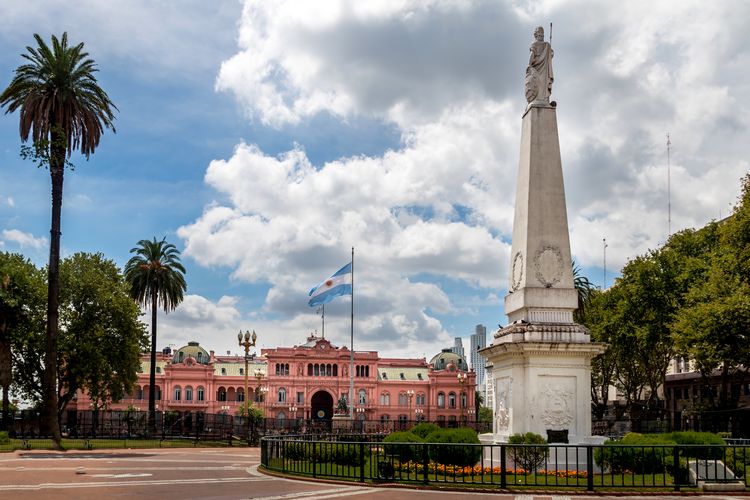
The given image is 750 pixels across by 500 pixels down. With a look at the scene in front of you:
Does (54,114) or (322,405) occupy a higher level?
(54,114)

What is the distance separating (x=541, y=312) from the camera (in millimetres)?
23250

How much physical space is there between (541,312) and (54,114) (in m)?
24.7

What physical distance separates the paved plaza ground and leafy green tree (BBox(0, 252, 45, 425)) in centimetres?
1901

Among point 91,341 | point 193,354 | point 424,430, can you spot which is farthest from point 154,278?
point 193,354

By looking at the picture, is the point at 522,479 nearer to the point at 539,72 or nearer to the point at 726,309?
the point at 539,72

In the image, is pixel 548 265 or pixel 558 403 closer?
pixel 558 403

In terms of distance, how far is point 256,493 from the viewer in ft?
56.0

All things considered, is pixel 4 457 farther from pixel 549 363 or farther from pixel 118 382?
pixel 118 382

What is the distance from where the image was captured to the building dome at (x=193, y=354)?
394ft

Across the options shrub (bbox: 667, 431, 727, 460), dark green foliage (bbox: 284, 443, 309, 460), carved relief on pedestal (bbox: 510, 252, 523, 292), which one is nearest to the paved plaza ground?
dark green foliage (bbox: 284, 443, 309, 460)

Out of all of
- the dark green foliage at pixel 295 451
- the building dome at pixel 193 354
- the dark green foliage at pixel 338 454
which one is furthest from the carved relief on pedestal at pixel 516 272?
the building dome at pixel 193 354

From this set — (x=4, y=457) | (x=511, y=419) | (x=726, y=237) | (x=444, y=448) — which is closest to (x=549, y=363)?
(x=511, y=419)

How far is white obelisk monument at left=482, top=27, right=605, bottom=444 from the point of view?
22.4 meters

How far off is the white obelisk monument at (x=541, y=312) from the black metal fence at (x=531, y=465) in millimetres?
1118
